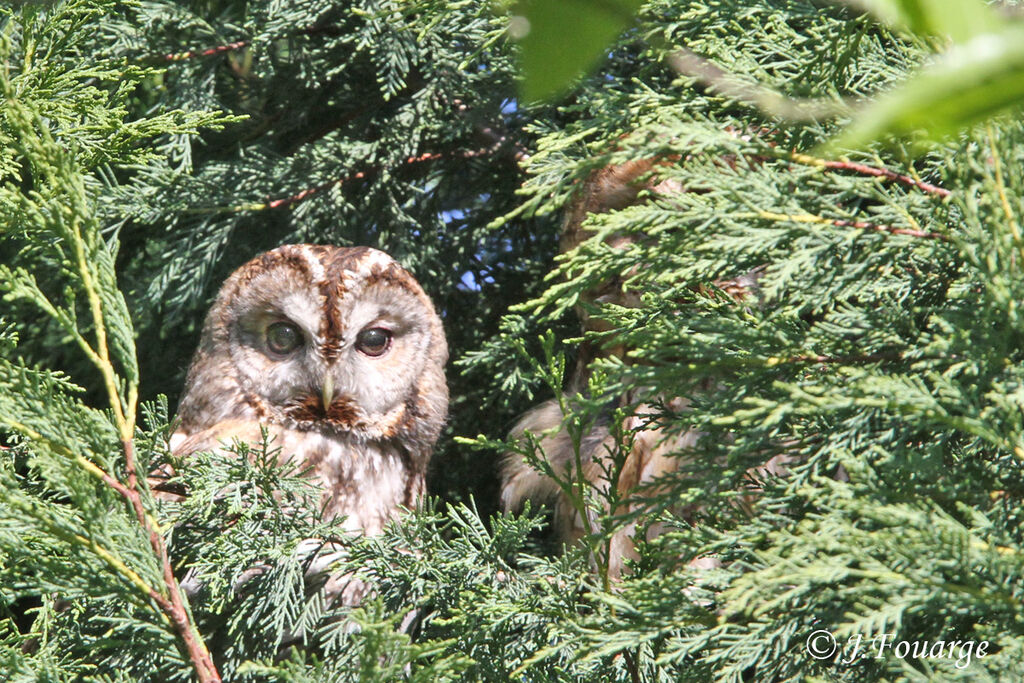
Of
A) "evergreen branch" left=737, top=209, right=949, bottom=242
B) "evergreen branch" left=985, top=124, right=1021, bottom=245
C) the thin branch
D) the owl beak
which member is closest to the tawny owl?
the owl beak

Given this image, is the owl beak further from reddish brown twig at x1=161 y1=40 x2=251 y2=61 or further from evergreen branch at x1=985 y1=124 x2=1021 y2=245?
evergreen branch at x1=985 y1=124 x2=1021 y2=245

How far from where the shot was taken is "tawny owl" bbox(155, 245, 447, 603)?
248cm

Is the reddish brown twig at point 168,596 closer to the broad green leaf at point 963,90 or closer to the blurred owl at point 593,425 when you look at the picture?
Result: the broad green leaf at point 963,90

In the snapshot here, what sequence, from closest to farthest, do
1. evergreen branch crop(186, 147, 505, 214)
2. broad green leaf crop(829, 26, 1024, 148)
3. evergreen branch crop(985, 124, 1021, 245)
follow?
broad green leaf crop(829, 26, 1024, 148) → evergreen branch crop(985, 124, 1021, 245) → evergreen branch crop(186, 147, 505, 214)

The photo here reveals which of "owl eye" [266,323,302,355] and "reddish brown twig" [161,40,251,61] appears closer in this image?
"reddish brown twig" [161,40,251,61]

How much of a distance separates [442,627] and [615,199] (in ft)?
4.73

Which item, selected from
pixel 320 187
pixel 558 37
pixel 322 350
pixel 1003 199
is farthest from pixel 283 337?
pixel 558 37

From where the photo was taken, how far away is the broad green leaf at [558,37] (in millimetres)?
323

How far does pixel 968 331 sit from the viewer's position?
40.5 inches

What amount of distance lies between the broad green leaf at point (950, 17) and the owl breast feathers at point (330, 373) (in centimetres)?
225

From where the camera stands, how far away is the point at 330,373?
2504 mm

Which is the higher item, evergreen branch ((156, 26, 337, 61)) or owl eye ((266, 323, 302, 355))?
evergreen branch ((156, 26, 337, 61))

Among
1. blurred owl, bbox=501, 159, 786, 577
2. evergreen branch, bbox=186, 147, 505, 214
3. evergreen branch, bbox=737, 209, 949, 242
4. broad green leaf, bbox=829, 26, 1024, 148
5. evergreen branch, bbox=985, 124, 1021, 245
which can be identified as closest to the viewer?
broad green leaf, bbox=829, 26, 1024, 148

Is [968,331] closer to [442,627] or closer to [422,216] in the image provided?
[442,627]
